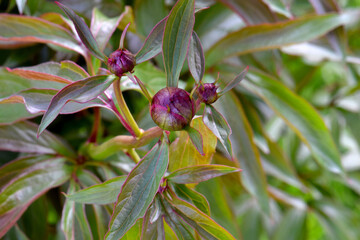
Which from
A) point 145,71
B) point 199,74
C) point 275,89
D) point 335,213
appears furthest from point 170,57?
point 335,213

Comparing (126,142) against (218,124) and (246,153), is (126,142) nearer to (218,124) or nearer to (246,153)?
(218,124)

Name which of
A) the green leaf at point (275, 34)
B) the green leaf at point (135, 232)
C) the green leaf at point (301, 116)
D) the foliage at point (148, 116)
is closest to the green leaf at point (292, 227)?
the foliage at point (148, 116)

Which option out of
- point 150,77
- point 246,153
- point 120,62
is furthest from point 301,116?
point 120,62

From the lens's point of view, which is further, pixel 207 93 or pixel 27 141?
pixel 27 141

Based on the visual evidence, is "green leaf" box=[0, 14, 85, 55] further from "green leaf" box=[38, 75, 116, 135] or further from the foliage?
"green leaf" box=[38, 75, 116, 135]

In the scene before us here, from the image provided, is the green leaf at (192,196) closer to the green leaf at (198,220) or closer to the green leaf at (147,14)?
the green leaf at (198,220)

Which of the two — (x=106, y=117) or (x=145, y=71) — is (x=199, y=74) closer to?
(x=145, y=71)
